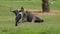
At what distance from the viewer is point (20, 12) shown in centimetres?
1258

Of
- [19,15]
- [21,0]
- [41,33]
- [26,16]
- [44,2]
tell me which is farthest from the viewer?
[21,0]

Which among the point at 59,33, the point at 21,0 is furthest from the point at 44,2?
the point at 59,33

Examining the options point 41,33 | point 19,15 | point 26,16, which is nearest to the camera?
point 41,33

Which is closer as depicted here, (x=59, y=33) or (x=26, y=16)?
(x=59, y=33)

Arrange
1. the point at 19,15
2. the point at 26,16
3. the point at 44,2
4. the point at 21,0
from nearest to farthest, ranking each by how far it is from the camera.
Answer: the point at 19,15, the point at 26,16, the point at 44,2, the point at 21,0

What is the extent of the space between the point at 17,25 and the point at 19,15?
25.9 inches

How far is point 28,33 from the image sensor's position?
34.7ft

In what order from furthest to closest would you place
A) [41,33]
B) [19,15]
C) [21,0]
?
[21,0] → [19,15] → [41,33]

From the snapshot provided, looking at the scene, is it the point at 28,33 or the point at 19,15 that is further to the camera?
the point at 19,15

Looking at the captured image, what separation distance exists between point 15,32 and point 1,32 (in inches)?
26.0

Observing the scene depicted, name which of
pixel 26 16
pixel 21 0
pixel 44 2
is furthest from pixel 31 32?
pixel 21 0

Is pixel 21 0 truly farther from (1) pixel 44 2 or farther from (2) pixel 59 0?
(1) pixel 44 2

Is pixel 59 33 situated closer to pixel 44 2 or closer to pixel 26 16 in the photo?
pixel 26 16

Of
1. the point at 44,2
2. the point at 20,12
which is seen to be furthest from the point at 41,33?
the point at 44,2
